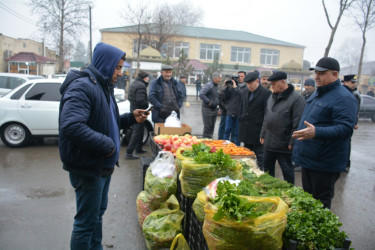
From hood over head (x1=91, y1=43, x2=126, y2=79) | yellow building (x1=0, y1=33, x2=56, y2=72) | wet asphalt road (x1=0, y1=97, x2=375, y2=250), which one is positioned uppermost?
yellow building (x1=0, y1=33, x2=56, y2=72)

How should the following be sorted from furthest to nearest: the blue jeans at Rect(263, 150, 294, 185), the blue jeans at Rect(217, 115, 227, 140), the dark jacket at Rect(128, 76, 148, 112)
Answer: the blue jeans at Rect(217, 115, 227, 140) → the dark jacket at Rect(128, 76, 148, 112) → the blue jeans at Rect(263, 150, 294, 185)

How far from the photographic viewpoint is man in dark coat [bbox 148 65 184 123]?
23.3 feet

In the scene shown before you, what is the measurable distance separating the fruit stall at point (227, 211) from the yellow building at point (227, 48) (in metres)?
41.0

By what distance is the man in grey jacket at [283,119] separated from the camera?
14.7 feet

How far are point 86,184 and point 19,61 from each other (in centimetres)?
4825

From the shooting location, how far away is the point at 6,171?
6184mm

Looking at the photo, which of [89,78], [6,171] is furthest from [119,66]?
[6,171]

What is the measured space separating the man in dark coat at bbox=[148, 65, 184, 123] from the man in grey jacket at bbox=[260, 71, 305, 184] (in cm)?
308

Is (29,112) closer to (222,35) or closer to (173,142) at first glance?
(173,142)

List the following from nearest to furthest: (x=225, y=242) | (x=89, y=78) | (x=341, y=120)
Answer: (x=225, y=242)
(x=89, y=78)
(x=341, y=120)

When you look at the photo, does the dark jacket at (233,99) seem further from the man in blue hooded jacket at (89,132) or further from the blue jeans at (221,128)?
the man in blue hooded jacket at (89,132)

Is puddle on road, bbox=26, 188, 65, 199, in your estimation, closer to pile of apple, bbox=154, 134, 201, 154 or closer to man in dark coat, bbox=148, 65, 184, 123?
pile of apple, bbox=154, 134, 201, 154

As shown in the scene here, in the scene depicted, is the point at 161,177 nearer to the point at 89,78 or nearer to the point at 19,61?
the point at 89,78

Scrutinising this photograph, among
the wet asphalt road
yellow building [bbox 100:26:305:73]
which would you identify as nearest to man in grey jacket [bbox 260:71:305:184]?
the wet asphalt road
